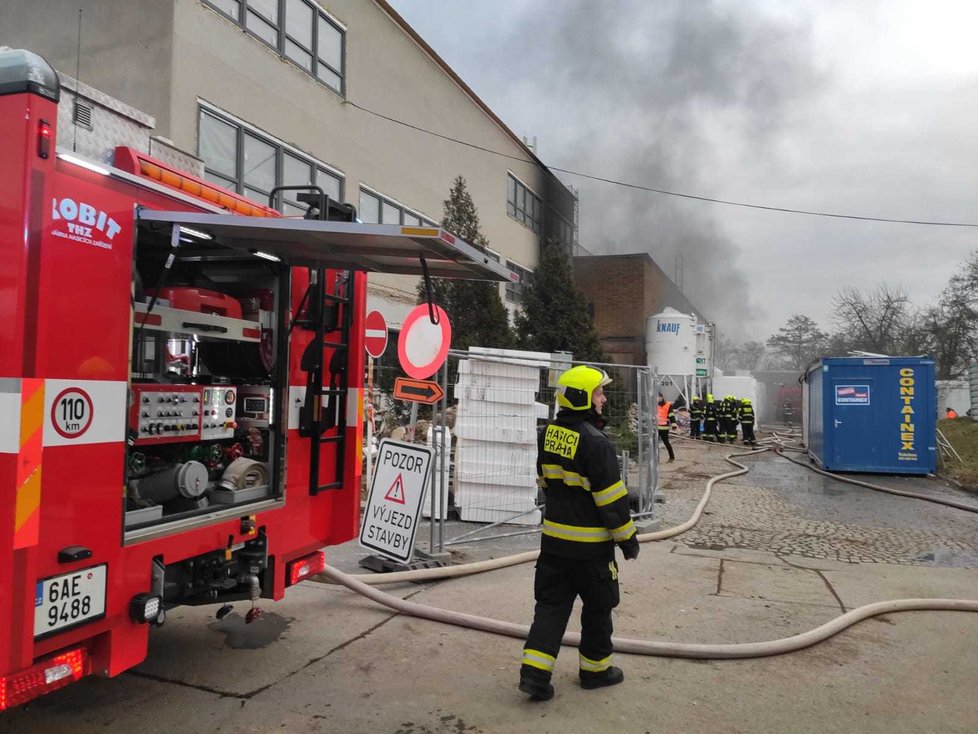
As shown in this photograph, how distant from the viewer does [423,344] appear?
5.84 m

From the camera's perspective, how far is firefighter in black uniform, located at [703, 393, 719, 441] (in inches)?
829

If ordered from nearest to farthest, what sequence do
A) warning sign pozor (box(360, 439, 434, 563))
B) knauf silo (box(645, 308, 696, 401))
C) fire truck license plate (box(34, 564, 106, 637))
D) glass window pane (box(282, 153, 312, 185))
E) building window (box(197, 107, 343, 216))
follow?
1. fire truck license plate (box(34, 564, 106, 637))
2. warning sign pozor (box(360, 439, 434, 563))
3. building window (box(197, 107, 343, 216))
4. glass window pane (box(282, 153, 312, 185))
5. knauf silo (box(645, 308, 696, 401))

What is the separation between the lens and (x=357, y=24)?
1466 centimetres

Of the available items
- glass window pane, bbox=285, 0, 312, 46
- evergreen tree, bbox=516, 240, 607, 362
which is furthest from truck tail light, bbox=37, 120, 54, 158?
evergreen tree, bbox=516, 240, 607, 362

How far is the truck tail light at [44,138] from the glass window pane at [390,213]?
13311mm

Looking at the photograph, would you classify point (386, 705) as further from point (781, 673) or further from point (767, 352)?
point (767, 352)

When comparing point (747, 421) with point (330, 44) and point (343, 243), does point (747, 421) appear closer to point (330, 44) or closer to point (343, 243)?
point (330, 44)

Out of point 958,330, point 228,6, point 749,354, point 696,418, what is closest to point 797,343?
point 749,354

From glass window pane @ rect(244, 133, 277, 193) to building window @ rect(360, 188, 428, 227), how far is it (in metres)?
2.57

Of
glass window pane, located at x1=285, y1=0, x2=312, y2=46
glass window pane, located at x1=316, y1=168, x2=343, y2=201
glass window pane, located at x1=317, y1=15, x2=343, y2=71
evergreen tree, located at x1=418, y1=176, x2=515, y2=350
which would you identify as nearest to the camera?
glass window pane, located at x1=285, y1=0, x2=312, y2=46

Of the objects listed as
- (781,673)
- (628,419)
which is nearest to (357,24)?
(628,419)

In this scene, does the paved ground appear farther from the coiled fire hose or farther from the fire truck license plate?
the fire truck license plate

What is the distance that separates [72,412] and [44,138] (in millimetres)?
975

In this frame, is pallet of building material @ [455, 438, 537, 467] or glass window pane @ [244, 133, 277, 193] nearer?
pallet of building material @ [455, 438, 537, 467]
